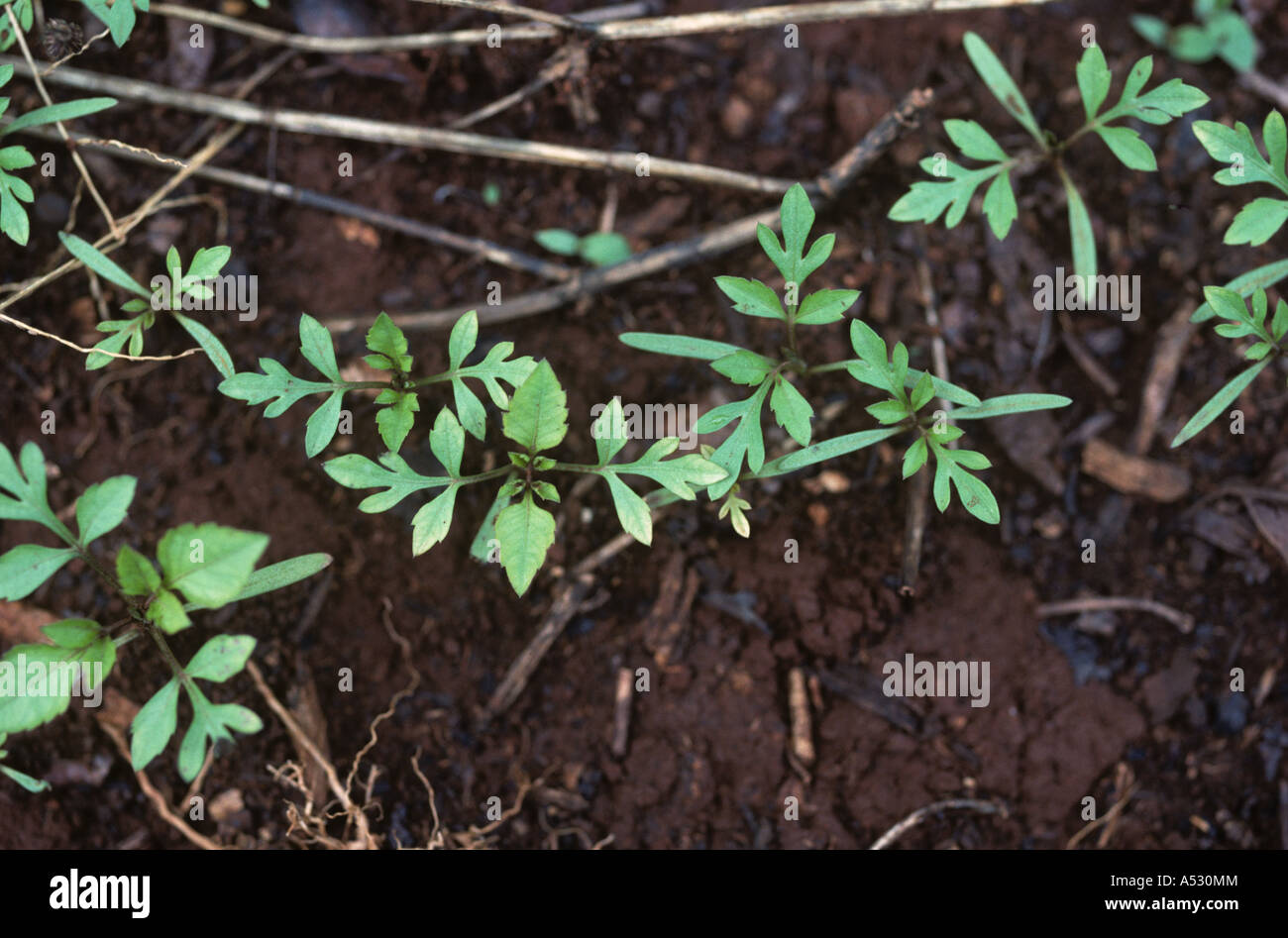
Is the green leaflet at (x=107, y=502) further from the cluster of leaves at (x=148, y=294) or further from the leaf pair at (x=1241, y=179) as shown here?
the leaf pair at (x=1241, y=179)

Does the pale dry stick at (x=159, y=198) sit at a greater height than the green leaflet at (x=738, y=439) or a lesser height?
greater

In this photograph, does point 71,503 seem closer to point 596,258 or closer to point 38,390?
point 38,390

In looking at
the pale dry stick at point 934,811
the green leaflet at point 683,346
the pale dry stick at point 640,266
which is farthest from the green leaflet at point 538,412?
the pale dry stick at point 934,811

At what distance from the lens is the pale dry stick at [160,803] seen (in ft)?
9.52

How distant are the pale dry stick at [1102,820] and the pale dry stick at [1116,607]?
0.57 metres

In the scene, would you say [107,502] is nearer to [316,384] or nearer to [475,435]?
[316,384]

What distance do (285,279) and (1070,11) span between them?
2878mm

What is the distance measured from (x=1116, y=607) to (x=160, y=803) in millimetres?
3095

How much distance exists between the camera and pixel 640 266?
10.2 ft

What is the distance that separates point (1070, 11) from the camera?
10.9ft

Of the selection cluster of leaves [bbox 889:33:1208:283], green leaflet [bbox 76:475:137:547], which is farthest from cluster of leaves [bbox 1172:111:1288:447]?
green leaflet [bbox 76:475:137:547]

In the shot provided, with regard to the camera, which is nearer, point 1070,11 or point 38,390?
point 38,390
